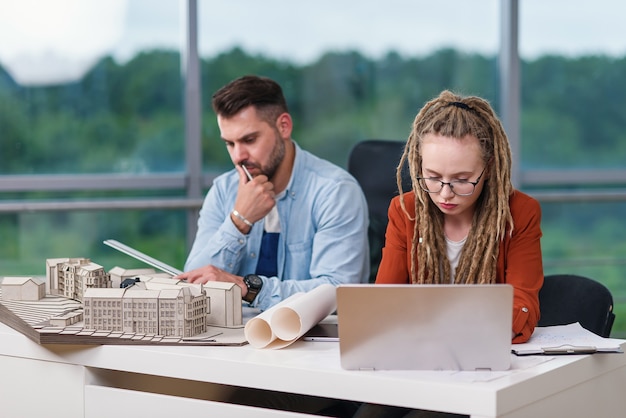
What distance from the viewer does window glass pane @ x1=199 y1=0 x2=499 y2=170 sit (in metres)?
4.44

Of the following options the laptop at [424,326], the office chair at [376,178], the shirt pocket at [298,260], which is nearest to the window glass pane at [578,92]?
the office chair at [376,178]

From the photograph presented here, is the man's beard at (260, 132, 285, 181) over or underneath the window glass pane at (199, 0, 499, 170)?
underneath

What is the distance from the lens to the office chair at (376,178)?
2639mm

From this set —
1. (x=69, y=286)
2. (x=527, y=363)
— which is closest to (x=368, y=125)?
(x=69, y=286)

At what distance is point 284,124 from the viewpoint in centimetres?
253

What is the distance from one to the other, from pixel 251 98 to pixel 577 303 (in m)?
1.01

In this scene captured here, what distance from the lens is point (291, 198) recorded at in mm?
2477

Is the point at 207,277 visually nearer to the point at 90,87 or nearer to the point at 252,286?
the point at 252,286

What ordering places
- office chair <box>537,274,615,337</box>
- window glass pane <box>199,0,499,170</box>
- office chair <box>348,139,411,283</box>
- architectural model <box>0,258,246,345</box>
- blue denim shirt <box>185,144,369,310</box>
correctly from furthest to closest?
1. window glass pane <box>199,0,499,170</box>
2. office chair <box>348,139,411,283</box>
3. blue denim shirt <box>185,144,369,310</box>
4. office chair <box>537,274,615,337</box>
5. architectural model <box>0,258,246,345</box>

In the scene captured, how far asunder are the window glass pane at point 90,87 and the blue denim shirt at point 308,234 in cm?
189

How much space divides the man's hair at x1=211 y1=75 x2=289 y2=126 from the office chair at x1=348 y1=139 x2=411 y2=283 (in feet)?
1.12

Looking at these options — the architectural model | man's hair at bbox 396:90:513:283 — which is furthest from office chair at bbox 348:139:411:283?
the architectural model

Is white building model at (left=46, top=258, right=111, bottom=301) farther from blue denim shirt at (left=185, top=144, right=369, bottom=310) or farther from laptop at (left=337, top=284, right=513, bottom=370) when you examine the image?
laptop at (left=337, top=284, right=513, bottom=370)

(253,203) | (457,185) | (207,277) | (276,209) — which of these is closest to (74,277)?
(207,277)
